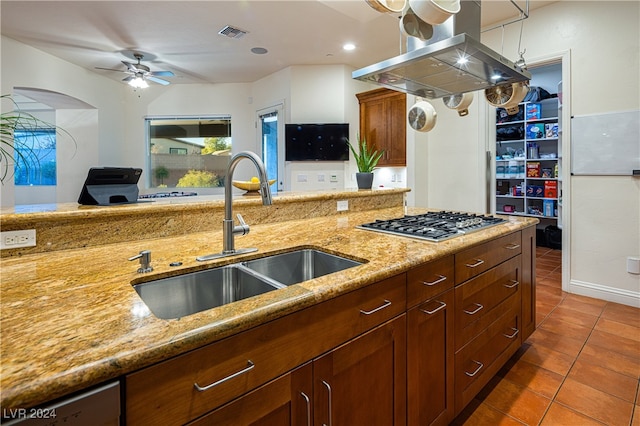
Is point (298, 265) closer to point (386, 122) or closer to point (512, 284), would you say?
point (512, 284)

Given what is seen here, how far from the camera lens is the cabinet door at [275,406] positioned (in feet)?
2.34

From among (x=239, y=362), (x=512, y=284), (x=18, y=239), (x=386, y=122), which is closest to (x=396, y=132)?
(x=386, y=122)

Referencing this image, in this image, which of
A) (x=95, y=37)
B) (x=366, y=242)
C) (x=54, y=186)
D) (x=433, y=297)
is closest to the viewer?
(x=433, y=297)

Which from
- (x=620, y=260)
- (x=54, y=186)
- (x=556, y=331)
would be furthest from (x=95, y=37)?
(x=620, y=260)

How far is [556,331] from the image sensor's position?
8.13 ft

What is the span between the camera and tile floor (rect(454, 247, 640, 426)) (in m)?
1.62

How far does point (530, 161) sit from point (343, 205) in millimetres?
4500

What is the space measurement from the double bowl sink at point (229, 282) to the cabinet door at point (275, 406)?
0.87ft

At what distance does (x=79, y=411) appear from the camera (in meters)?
0.53

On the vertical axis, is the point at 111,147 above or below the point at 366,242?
above

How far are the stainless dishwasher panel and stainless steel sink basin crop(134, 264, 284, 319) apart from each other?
486 millimetres

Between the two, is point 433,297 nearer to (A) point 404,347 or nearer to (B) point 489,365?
(A) point 404,347

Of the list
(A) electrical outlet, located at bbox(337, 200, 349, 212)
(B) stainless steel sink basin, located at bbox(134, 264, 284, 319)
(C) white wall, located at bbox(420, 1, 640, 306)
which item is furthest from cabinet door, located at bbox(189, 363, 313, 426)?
(C) white wall, located at bbox(420, 1, 640, 306)

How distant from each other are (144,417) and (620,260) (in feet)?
12.8
